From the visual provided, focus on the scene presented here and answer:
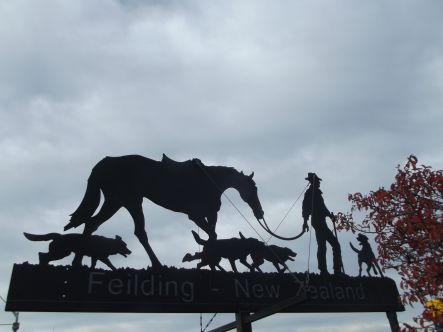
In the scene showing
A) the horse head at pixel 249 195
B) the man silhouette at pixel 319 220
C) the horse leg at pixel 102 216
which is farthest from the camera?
the horse head at pixel 249 195

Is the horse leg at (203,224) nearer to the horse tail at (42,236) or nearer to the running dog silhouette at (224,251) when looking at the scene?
the running dog silhouette at (224,251)

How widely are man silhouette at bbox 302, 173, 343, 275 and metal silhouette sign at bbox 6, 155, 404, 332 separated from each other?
0.09 feet

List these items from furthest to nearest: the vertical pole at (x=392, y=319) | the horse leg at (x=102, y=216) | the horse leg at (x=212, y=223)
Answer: the horse leg at (x=212, y=223) < the vertical pole at (x=392, y=319) < the horse leg at (x=102, y=216)

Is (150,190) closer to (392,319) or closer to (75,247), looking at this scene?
(75,247)

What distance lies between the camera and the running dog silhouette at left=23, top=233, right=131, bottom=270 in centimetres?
800

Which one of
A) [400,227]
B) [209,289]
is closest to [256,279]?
[209,289]

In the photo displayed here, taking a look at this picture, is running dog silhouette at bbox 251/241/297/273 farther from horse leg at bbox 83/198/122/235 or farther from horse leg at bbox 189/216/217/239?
horse leg at bbox 83/198/122/235

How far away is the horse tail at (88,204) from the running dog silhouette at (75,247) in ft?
1.58

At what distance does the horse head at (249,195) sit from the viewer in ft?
37.4

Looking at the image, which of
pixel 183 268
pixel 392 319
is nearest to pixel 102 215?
pixel 183 268

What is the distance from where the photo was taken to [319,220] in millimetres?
11477

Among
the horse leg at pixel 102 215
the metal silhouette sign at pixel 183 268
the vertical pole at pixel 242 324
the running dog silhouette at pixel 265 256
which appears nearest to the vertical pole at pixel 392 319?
the metal silhouette sign at pixel 183 268

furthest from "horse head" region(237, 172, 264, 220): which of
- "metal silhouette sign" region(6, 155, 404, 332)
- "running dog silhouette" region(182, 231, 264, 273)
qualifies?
"running dog silhouette" region(182, 231, 264, 273)

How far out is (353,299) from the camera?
30.4ft
